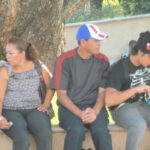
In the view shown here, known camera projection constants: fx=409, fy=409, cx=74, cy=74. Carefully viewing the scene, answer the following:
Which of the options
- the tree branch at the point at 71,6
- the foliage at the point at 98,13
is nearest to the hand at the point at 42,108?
the tree branch at the point at 71,6

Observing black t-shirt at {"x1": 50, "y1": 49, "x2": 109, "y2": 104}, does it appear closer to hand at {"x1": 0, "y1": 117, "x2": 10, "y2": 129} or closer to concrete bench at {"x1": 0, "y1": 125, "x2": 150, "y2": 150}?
concrete bench at {"x1": 0, "y1": 125, "x2": 150, "y2": 150}

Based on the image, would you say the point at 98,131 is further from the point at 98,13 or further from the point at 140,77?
the point at 98,13

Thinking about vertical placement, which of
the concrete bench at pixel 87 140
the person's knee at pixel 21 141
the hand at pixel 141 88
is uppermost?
the hand at pixel 141 88

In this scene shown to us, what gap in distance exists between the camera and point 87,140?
4.98 m

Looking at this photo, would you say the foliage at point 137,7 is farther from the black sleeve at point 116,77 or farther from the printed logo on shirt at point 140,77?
the black sleeve at point 116,77

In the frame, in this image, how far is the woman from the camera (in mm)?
4527

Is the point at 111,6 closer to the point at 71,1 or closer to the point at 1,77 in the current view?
the point at 71,1

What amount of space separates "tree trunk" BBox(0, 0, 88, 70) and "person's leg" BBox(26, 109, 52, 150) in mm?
2329

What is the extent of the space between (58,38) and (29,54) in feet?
8.56

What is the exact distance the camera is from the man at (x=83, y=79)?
4711 mm

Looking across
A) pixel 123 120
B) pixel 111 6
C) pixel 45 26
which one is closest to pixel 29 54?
pixel 123 120

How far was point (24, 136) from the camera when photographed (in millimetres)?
4391

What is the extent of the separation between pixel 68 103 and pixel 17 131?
67 cm

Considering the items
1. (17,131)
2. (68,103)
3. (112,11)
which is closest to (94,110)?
(68,103)
